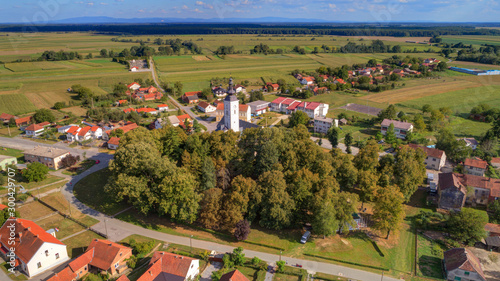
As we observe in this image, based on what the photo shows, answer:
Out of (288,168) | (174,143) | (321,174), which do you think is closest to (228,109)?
(174,143)

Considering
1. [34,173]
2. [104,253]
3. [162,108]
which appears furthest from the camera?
[162,108]

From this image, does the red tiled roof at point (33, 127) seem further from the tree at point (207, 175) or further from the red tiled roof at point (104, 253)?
the red tiled roof at point (104, 253)

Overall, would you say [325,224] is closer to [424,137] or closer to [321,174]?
[321,174]

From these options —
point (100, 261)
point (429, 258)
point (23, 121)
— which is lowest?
point (429, 258)

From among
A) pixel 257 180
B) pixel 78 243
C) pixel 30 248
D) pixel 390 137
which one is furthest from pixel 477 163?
pixel 30 248

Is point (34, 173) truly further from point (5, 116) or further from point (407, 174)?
point (407, 174)

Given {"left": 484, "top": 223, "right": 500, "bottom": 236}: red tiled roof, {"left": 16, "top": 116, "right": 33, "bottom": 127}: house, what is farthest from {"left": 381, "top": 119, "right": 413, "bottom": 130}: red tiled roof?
{"left": 16, "top": 116, "right": 33, "bottom": 127}: house

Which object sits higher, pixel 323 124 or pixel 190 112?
pixel 323 124
